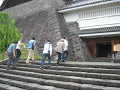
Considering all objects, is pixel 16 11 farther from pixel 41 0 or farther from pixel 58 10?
pixel 58 10

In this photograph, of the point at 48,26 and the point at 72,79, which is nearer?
the point at 72,79

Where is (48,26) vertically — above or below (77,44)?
above

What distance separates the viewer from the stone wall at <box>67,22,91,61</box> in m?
12.0

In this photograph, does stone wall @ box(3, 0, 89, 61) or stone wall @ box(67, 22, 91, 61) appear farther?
stone wall @ box(3, 0, 89, 61)

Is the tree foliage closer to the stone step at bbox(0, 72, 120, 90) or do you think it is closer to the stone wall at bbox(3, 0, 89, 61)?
the stone wall at bbox(3, 0, 89, 61)

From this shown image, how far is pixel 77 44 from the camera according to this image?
12805mm

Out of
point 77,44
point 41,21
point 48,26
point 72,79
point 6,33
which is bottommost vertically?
point 72,79

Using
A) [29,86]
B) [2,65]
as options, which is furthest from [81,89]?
[2,65]

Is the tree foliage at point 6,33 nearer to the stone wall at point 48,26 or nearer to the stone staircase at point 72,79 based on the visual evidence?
the stone wall at point 48,26

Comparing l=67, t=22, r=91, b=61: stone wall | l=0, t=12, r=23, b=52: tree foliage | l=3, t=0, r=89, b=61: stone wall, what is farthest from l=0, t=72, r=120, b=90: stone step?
l=67, t=22, r=91, b=61: stone wall

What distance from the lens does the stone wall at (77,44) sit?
12.0m

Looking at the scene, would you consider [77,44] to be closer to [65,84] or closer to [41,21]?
[41,21]

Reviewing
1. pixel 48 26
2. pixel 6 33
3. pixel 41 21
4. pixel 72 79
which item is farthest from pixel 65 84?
pixel 41 21

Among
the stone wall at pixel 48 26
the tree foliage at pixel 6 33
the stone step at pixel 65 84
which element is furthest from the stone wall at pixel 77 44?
the stone step at pixel 65 84
